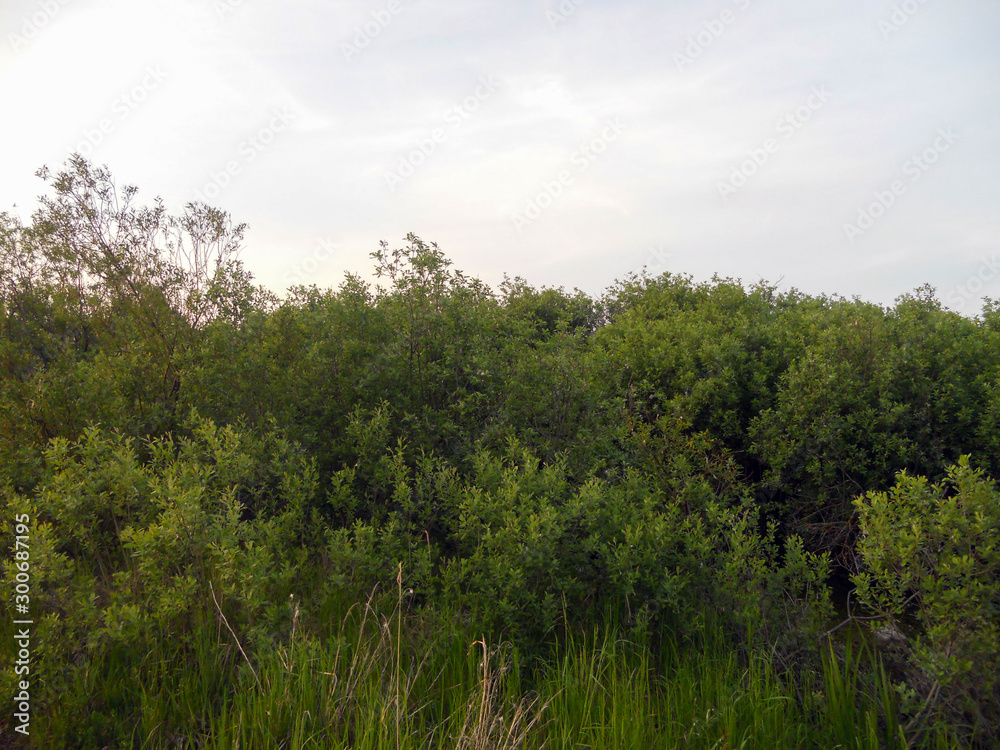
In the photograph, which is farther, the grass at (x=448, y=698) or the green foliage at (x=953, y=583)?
the green foliage at (x=953, y=583)

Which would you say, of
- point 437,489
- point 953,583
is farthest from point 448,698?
point 953,583

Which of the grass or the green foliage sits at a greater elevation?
the green foliage

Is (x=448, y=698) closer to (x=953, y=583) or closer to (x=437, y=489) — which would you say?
(x=437, y=489)

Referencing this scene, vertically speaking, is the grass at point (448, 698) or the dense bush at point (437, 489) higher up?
the dense bush at point (437, 489)

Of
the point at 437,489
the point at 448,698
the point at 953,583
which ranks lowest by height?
the point at 448,698

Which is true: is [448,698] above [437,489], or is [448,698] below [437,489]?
below

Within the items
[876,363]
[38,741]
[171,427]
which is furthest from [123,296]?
[876,363]

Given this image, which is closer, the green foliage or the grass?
the grass

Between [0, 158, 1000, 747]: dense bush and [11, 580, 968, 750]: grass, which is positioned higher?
[0, 158, 1000, 747]: dense bush

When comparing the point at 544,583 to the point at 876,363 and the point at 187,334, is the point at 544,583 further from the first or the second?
the point at 876,363

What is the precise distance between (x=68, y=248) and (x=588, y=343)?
596cm

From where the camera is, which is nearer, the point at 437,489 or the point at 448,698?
the point at 448,698

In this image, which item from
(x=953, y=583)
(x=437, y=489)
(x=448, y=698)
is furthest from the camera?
(x=437, y=489)

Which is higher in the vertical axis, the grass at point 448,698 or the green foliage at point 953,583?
the green foliage at point 953,583
